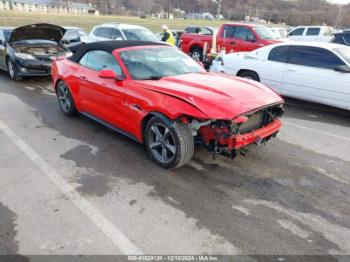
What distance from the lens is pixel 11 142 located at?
181 inches

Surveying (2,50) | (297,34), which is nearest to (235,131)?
(2,50)

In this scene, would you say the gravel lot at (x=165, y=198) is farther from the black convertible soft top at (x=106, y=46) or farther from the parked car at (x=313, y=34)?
the parked car at (x=313, y=34)

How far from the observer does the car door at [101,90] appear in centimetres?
420

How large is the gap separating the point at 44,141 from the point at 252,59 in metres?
5.52

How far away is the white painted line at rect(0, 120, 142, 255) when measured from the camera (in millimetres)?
2535

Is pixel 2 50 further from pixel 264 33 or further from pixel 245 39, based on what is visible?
pixel 264 33

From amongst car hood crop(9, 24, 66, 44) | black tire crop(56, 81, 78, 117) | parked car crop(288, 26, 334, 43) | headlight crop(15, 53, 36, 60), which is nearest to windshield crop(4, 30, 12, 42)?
car hood crop(9, 24, 66, 44)

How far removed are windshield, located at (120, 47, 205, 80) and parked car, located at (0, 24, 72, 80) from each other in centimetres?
437

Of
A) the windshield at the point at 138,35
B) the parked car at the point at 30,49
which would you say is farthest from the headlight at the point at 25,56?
the windshield at the point at 138,35

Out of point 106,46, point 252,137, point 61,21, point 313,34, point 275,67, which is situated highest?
point 106,46

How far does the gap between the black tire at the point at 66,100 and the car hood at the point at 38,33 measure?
158 inches

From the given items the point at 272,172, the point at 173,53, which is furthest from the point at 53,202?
the point at 173,53

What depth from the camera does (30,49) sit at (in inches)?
347

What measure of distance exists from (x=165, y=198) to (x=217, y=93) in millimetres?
1432
